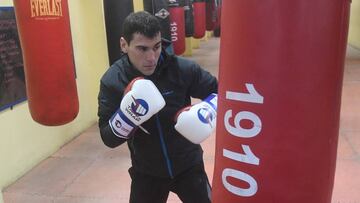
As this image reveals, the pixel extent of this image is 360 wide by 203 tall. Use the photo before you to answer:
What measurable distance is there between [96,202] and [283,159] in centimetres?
189

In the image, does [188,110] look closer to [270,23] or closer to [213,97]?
[213,97]

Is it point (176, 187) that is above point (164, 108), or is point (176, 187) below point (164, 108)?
below

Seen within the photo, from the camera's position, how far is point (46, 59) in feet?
5.26

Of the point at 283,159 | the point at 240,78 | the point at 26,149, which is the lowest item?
the point at 26,149

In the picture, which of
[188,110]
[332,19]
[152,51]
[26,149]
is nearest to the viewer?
[332,19]

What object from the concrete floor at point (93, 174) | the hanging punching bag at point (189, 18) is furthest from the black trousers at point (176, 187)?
the hanging punching bag at point (189, 18)

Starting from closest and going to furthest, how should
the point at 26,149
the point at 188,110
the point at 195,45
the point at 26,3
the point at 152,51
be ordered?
the point at 188,110 < the point at 152,51 < the point at 26,3 < the point at 26,149 < the point at 195,45

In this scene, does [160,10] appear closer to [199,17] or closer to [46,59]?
[46,59]

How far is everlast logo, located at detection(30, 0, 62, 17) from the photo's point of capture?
1.49 metres

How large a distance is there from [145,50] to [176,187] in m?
0.50

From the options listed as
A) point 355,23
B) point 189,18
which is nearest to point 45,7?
point 189,18

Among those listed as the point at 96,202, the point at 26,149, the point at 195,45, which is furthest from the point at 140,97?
the point at 195,45

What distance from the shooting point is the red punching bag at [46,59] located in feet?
5.01

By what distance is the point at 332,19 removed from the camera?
0.59m
